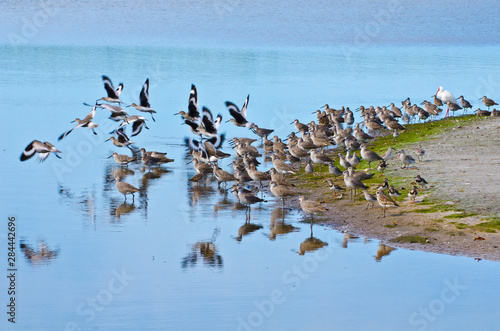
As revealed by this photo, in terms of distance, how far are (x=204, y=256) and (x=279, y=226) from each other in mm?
2377

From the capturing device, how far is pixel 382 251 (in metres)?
14.7

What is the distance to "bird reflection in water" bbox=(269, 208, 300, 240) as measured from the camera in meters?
16.1

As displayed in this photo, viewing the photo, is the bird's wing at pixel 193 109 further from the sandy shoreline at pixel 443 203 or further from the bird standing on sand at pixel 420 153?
the bird standing on sand at pixel 420 153

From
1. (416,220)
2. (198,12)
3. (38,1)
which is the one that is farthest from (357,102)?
(38,1)

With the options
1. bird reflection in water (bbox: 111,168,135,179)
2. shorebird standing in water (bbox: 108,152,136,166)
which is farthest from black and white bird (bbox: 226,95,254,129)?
bird reflection in water (bbox: 111,168,135,179)

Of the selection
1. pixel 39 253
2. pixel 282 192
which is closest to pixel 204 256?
pixel 39 253

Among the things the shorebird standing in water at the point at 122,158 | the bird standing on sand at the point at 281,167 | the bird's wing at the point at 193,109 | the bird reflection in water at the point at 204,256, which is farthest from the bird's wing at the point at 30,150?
the bird reflection in water at the point at 204,256

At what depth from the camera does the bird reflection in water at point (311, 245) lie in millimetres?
15023

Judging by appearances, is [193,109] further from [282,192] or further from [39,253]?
[39,253]

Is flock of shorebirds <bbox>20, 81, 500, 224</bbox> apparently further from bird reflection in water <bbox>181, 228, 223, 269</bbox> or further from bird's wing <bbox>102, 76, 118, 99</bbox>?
bird reflection in water <bbox>181, 228, 223, 269</bbox>

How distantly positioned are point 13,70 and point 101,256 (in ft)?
99.7

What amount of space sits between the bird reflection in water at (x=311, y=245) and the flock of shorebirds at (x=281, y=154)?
867mm

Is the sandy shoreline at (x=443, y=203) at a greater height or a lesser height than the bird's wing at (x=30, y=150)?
lesser

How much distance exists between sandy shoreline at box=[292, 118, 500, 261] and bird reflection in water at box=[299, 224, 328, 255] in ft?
2.67
